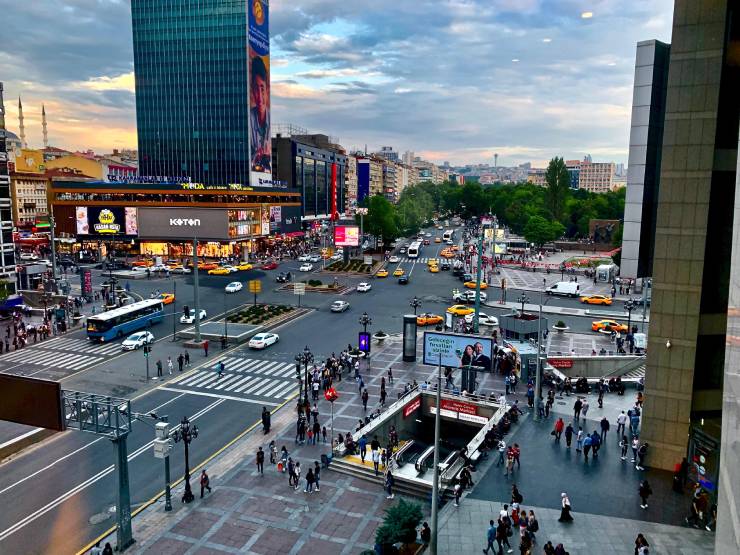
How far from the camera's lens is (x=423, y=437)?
34500 millimetres

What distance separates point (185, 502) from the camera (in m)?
22.3

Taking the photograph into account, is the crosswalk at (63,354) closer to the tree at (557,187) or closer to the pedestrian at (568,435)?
the pedestrian at (568,435)

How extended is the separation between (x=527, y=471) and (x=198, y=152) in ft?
392

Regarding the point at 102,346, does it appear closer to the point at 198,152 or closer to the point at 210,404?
the point at 210,404

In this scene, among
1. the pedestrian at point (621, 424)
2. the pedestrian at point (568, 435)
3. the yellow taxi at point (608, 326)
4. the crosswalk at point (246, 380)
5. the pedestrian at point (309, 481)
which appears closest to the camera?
the pedestrian at point (309, 481)

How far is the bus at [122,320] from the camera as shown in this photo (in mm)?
47531

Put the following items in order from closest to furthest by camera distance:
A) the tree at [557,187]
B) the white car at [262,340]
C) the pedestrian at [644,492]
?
the pedestrian at [644,492]
the white car at [262,340]
the tree at [557,187]

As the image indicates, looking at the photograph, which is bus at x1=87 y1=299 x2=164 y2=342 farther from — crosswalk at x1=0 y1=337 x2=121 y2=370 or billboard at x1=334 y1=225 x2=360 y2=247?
billboard at x1=334 y1=225 x2=360 y2=247

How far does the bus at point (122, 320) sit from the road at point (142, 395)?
4.87 ft

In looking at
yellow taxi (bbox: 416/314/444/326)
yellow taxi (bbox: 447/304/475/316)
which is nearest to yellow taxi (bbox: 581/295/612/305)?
yellow taxi (bbox: 447/304/475/316)

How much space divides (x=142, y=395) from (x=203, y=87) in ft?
348

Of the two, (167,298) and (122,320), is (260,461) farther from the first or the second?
(167,298)

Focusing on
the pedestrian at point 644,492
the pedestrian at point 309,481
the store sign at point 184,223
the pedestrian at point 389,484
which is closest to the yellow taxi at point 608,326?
the pedestrian at point 644,492

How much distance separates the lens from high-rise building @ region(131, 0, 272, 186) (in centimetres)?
12375
